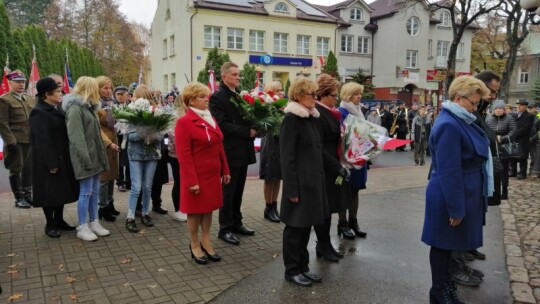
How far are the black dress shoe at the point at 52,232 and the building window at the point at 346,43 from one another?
39938 millimetres

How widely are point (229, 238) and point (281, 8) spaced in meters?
35.2

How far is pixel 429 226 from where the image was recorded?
13.0 feet

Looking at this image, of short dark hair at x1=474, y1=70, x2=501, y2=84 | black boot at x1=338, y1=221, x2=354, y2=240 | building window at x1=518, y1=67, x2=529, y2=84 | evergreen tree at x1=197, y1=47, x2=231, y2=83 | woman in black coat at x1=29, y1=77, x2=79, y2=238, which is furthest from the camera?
building window at x1=518, y1=67, x2=529, y2=84

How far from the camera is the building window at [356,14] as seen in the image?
43.6 metres

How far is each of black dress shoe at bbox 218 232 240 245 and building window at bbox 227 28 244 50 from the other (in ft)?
106

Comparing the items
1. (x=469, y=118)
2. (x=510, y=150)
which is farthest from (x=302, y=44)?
(x=469, y=118)

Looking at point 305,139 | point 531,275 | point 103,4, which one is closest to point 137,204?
point 305,139

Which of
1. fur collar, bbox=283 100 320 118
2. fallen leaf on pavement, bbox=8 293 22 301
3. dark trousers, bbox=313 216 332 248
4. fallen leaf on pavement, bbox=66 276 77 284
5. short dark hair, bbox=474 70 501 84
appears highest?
short dark hair, bbox=474 70 501 84

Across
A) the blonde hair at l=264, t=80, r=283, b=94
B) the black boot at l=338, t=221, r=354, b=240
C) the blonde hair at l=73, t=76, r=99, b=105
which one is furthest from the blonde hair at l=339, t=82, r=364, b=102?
the blonde hair at l=73, t=76, r=99, b=105

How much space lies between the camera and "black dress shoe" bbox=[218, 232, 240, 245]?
18.9ft

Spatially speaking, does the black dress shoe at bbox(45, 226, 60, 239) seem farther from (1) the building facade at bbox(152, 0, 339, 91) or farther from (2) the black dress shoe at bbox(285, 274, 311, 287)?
(1) the building facade at bbox(152, 0, 339, 91)

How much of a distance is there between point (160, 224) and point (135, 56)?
160ft

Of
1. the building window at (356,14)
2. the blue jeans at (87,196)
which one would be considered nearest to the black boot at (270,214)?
the blue jeans at (87,196)

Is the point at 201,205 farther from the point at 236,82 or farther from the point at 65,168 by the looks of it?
the point at 65,168
